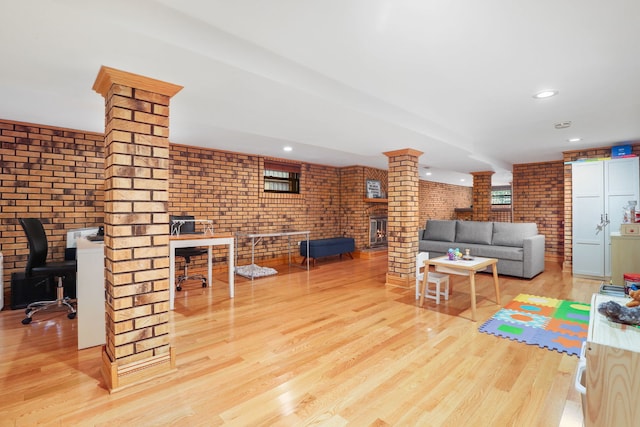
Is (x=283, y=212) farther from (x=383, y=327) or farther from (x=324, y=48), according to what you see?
(x=324, y=48)

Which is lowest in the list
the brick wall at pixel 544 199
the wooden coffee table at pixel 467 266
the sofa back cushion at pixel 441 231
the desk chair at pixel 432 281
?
the desk chair at pixel 432 281

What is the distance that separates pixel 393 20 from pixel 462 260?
3.02 m

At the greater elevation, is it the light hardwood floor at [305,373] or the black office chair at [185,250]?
the black office chair at [185,250]

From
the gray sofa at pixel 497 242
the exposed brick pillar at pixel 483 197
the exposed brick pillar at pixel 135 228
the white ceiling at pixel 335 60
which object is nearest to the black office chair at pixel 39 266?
the white ceiling at pixel 335 60

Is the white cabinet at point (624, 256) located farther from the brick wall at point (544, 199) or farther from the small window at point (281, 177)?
the small window at point (281, 177)

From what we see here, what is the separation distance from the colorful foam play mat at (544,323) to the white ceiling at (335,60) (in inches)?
90.8

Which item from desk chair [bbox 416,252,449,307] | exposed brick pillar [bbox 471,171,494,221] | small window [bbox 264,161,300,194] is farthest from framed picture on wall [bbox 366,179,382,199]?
desk chair [bbox 416,252,449,307]

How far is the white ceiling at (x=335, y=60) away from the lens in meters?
1.71

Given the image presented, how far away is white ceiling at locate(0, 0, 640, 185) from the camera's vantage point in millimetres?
1710

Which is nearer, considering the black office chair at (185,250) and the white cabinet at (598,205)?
the black office chair at (185,250)

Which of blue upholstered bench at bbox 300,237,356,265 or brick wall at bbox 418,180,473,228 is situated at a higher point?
brick wall at bbox 418,180,473,228

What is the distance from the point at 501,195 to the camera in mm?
13250

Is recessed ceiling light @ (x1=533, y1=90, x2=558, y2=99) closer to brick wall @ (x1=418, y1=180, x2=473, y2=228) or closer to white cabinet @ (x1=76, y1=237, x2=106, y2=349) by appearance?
white cabinet @ (x1=76, y1=237, x2=106, y2=349)

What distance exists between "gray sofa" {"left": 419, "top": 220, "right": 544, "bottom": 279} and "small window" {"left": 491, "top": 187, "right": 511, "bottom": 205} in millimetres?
7751
